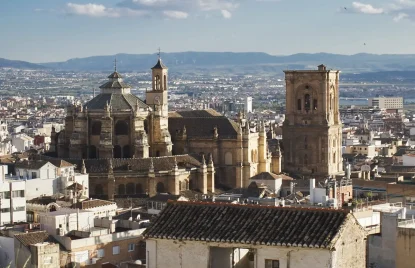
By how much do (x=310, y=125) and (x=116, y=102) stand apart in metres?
18.0

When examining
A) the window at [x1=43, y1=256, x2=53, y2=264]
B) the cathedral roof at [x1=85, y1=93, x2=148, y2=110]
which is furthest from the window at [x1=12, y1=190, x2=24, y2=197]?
the cathedral roof at [x1=85, y1=93, x2=148, y2=110]

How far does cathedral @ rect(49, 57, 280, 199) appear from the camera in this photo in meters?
69.4

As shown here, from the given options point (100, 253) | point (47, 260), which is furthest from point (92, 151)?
point (47, 260)

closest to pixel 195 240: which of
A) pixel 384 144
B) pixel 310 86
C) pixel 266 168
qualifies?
pixel 266 168

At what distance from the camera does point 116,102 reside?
7519 centimetres

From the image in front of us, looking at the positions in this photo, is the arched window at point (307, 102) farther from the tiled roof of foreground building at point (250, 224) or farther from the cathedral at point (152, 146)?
the tiled roof of foreground building at point (250, 224)

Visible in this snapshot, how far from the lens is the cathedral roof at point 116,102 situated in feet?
245

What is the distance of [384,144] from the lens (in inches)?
4914

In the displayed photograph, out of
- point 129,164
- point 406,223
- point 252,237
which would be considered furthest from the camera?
point 129,164

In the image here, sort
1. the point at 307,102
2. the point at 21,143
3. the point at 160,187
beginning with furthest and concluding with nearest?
1. the point at 21,143
2. the point at 307,102
3. the point at 160,187

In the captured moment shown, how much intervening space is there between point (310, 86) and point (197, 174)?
17518mm

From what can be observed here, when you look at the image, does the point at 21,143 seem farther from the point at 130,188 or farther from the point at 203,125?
the point at 130,188

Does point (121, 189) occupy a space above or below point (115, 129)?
below

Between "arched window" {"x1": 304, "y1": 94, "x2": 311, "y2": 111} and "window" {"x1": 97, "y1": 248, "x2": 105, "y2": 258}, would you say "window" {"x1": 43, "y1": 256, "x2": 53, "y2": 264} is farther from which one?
"arched window" {"x1": 304, "y1": 94, "x2": 311, "y2": 111}
